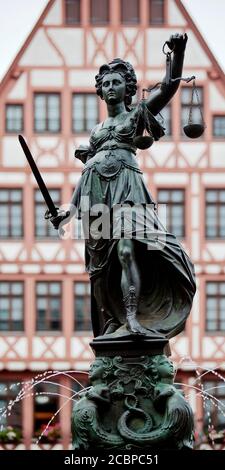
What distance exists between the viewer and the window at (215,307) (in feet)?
153

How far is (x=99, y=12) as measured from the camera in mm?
48188

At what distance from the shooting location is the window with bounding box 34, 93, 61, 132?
47.7m

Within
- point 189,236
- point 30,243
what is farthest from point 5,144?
point 189,236

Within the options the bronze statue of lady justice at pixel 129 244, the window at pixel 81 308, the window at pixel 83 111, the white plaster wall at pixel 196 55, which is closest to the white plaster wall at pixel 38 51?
the window at pixel 83 111

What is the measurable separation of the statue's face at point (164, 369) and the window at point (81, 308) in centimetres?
3443

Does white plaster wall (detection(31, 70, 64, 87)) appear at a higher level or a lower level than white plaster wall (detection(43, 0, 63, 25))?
lower

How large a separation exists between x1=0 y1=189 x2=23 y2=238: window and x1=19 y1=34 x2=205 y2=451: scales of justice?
1338 inches

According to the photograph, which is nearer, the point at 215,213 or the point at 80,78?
the point at 215,213

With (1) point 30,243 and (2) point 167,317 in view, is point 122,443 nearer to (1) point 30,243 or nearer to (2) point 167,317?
(2) point 167,317

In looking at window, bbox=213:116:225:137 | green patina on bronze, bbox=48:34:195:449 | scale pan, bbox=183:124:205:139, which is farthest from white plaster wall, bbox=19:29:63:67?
scale pan, bbox=183:124:205:139

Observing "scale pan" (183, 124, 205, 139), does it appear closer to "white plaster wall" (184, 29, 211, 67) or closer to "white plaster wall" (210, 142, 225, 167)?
"white plaster wall" (210, 142, 225, 167)

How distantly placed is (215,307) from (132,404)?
114ft

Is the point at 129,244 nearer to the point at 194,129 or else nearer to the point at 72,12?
the point at 194,129

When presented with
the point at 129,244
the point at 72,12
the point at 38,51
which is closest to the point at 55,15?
the point at 72,12
